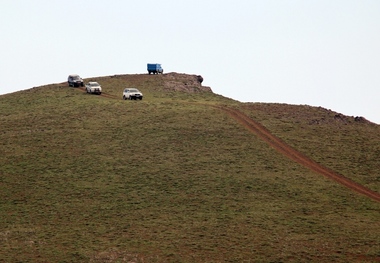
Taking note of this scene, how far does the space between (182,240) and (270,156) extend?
21.6 metres

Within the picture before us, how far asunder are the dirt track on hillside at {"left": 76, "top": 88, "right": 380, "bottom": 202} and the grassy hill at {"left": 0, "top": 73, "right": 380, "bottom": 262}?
2.84 ft

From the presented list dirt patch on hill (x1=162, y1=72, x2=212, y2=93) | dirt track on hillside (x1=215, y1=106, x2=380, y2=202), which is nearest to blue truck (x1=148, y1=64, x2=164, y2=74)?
dirt patch on hill (x1=162, y1=72, x2=212, y2=93)

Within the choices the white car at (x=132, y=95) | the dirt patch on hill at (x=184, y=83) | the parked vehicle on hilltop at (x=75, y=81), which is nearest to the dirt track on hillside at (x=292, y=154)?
the white car at (x=132, y=95)

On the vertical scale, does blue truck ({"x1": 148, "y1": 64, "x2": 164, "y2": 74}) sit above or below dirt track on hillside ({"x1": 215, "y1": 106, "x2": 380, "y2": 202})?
above

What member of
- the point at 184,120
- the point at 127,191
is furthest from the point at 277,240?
the point at 184,120

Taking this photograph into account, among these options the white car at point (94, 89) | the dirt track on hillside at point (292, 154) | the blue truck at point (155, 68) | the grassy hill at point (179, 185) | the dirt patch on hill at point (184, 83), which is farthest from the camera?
the blue truck at point (155, 68)

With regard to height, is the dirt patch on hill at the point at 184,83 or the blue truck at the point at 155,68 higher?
the blue truck at the point at 155,68

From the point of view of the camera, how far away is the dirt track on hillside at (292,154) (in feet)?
211

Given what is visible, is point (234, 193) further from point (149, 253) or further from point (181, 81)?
point (181, 81)

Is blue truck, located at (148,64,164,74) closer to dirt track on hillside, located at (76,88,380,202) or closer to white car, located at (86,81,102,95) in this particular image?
white car, located at (86,81,102,95)

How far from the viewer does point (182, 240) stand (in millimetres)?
53062

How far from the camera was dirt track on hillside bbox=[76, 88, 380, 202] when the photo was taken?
6419 cm

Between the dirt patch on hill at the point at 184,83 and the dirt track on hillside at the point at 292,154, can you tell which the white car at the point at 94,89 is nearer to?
the dirt patch on hill at the point at 184,83

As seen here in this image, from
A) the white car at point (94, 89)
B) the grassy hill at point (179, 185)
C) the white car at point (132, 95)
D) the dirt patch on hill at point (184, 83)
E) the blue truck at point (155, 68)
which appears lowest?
the grassy hill at point (179, 185)
